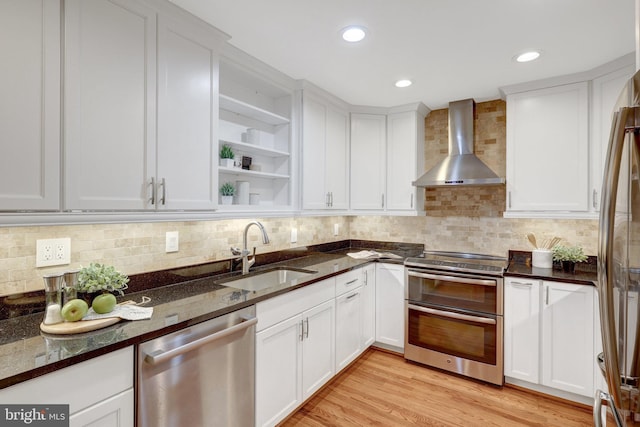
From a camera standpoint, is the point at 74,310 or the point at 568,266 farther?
the point at 568,266

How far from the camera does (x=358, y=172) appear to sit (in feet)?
11.1

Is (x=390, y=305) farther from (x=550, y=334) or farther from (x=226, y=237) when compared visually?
(x=226, y=237)

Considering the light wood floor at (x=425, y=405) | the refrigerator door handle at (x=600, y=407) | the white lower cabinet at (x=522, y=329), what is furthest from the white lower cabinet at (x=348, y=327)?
the refrigerator door handle at (x=600, y=407)

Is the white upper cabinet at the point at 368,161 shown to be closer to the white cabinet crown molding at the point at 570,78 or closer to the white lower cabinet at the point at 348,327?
the white lower cabinet at the point at 348,327

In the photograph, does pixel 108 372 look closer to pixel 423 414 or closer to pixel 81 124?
pixel 81 124

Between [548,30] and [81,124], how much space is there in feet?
8.16

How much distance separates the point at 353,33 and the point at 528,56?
1.26 metres

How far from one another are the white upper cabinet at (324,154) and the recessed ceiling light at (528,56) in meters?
1.51

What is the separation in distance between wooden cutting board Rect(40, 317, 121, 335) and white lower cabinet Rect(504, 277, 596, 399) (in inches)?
104

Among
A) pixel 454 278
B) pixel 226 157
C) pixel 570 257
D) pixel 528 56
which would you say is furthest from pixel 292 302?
pixel 528 56

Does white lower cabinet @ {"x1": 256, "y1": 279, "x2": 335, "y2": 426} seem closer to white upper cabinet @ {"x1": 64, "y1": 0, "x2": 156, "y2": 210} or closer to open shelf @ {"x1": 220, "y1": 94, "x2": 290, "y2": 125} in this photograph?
white upper cabinet @ {"x1": 64, "y1": 0, "x2": 156, "y2": 210}

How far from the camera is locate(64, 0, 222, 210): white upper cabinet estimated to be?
134 centimetres

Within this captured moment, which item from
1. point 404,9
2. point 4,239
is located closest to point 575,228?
point 404,9

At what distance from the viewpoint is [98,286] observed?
4.58 ft
